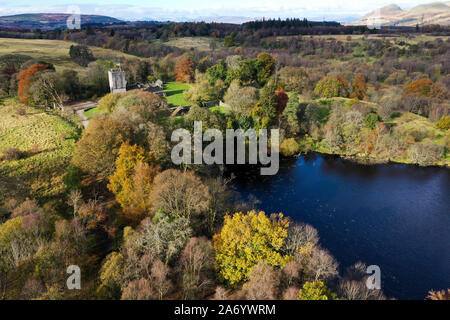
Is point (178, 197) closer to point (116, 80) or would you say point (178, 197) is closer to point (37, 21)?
point (116, 80)

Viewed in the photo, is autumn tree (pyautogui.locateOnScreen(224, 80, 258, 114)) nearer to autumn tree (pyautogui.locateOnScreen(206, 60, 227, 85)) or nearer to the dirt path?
autumn tree (pyautogui.locateOnScreen(206, 60, 227, 85))

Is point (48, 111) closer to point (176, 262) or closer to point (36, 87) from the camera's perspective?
point (36, 87)

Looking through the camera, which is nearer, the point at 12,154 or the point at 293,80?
the point at 12,154

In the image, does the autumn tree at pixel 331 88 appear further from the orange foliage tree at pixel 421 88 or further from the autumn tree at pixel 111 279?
the autumn tree at pixel 111 279

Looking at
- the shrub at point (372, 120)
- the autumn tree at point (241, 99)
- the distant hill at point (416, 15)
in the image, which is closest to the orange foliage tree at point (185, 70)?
the autumn tree at point (241, 99)

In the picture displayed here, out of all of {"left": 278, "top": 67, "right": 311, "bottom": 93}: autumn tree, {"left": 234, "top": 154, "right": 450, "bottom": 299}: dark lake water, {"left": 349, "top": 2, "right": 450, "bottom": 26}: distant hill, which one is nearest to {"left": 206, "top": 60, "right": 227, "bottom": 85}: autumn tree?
{"left": 278, "top": 67, "right": 311, "bottom": 93}: autumn tree

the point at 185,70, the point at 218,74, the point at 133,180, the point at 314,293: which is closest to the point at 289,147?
the point at 218,74
